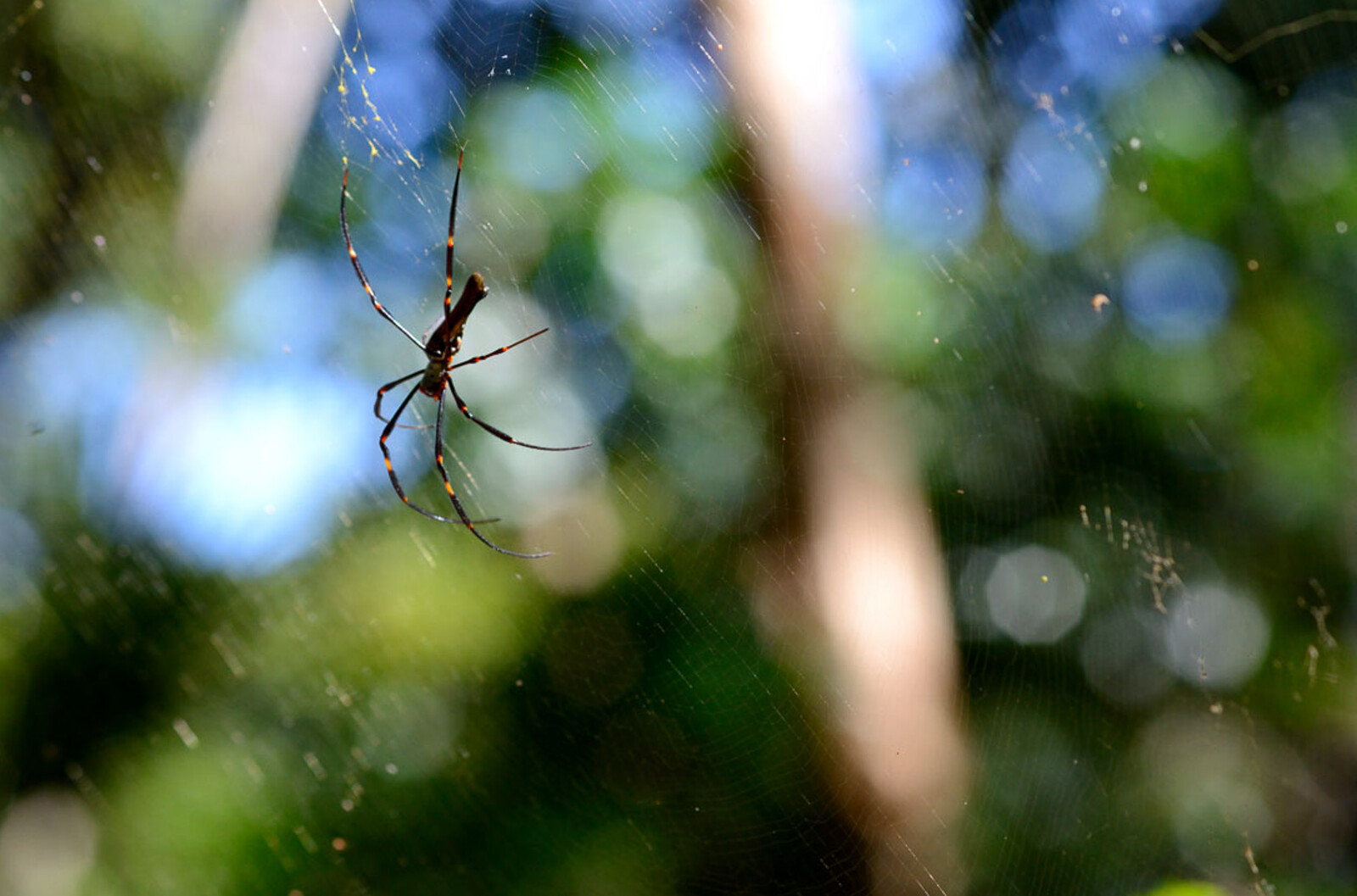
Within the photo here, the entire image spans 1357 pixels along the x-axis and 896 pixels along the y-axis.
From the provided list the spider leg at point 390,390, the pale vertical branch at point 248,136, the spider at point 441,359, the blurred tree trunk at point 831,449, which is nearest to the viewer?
the spider at point 441,359

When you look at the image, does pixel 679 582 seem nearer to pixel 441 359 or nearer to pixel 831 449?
pixel 831 449

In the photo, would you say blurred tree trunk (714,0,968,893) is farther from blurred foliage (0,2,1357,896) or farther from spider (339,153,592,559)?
spider (339,153,592,559)

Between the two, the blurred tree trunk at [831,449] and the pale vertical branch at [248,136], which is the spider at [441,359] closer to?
the blurred tree trunk at [831,449]


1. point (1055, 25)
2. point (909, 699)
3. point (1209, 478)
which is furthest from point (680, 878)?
point (1055, 25)

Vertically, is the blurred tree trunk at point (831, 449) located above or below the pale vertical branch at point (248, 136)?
below

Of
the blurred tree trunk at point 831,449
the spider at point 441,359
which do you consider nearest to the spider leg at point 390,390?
the spider at point 441,359

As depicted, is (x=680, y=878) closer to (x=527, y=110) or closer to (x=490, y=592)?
(x=490, y=592)

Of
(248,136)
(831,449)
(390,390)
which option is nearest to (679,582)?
(831,449)
